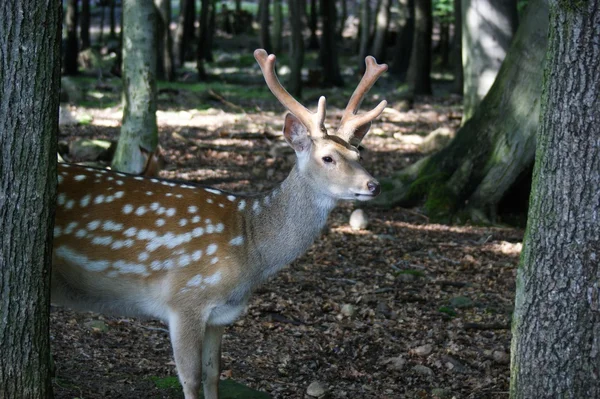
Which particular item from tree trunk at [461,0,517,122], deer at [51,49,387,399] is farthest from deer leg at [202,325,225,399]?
tree trunk at [461,0,517,122]

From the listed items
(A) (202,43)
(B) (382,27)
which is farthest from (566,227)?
(B) (382,27)

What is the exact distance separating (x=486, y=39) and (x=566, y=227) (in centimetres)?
743

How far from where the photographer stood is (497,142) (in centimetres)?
877

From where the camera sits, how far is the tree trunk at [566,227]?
368 cm

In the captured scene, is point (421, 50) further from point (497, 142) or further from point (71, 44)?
point (497, 142)

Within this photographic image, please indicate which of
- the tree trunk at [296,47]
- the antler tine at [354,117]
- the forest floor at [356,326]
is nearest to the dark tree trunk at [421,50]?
the tree trunk at [296,47]

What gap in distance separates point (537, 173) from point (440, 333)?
239 centimetres

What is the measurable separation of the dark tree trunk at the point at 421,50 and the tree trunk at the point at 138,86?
9.62m

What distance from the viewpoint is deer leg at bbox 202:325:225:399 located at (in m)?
4.61

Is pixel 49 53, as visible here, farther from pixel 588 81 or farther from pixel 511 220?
pixel 511 220

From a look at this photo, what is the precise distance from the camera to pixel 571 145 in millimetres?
3727

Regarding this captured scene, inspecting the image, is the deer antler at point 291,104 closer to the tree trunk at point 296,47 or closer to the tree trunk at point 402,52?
the tree trunk at point 296,47

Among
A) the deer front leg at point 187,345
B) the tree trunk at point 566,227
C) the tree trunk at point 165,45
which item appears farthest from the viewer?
the tree trunk at point 165,45

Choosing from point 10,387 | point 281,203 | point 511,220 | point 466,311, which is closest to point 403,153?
point 511,220
